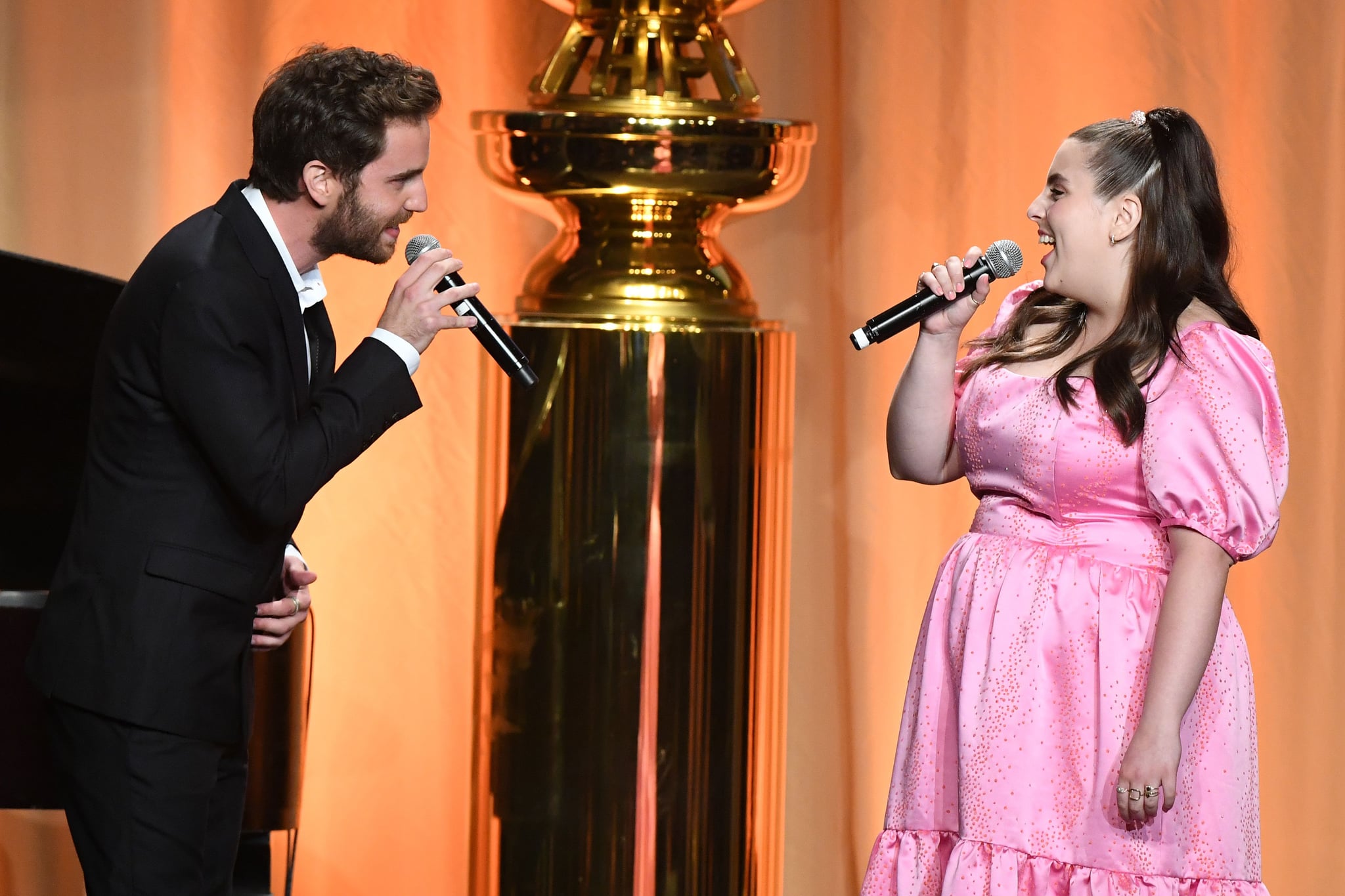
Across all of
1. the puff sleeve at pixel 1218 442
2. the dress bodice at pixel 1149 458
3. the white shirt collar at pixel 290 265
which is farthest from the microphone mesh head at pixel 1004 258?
the white shirt collar at pixel 290 265

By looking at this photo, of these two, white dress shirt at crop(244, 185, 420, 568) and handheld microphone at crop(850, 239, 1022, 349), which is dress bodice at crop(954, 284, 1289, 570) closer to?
handheld microphone at crop(850, 239, 1022, 349)

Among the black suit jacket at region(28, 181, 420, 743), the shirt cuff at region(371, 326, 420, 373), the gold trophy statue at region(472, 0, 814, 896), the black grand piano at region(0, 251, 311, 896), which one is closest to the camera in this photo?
Answer: the black suit jacket at region(28, 181, 420, 743)

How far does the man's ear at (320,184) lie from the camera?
158cm

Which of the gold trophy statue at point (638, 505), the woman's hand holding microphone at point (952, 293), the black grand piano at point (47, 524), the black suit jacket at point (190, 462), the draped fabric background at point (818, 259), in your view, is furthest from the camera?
the draped fabric background at point (818, 259)

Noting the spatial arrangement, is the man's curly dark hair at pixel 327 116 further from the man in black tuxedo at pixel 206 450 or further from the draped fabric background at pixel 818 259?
the draped fabric background at pixel 818 259

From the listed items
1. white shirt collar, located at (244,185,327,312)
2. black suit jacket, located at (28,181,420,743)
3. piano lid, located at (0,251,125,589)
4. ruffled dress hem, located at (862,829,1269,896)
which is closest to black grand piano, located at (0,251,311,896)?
piano lid, located at (0,251,125,589)

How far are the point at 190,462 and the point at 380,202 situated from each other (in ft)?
1.10

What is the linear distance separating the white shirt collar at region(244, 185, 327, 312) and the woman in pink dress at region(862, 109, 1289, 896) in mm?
677

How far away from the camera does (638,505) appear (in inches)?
80.2

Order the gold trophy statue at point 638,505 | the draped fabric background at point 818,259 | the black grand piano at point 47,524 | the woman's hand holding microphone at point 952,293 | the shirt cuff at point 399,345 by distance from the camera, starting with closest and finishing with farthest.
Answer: the shirt cuff at point 399,345 → the woman's hand holding microphone at point 952,293 → the black grand piano at point 47,524 → the gold trophy statue at point 638,505 → the draped fabric background at point 818,259

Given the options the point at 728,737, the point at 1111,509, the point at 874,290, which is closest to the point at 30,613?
the point at 728,737

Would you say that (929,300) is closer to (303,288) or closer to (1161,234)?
(1161,234)

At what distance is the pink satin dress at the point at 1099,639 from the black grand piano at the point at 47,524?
832 mm

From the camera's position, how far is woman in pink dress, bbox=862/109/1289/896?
1524mm
